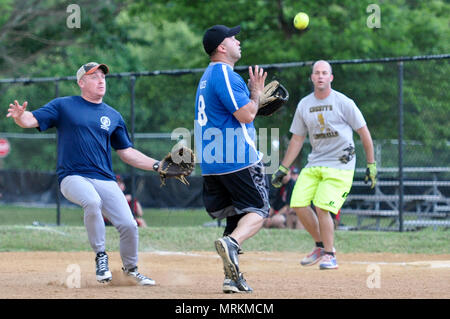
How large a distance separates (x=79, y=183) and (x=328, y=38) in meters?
13.0

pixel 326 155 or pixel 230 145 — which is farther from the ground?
pixel 230 145

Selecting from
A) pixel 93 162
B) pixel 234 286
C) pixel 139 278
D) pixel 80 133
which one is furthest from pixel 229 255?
pixel 80 133

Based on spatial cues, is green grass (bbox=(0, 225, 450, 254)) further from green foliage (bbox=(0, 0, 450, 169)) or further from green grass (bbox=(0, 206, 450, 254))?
green foliage (bbox=(0, 0, 450, 169))

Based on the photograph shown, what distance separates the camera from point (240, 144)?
6.20m

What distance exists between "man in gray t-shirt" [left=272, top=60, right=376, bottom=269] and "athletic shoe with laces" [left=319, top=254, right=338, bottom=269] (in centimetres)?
10

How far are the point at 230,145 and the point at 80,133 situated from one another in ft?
4.81

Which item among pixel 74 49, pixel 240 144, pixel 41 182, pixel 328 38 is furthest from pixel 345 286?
pixel 74 49

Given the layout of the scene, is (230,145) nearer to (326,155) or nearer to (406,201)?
(326,155)

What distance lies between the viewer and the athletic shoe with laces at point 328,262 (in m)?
8.53

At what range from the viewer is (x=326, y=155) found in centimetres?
891

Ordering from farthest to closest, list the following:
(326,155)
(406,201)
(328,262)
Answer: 1. (406,201)
2. (326,155)
3. (328,262)

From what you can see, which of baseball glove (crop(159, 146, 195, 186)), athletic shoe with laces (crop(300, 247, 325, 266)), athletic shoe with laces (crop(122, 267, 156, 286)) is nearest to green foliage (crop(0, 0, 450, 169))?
athletic shoe with laces (crop(300, 247, 325, 266))

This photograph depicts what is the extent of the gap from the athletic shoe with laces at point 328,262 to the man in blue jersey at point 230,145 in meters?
2.43

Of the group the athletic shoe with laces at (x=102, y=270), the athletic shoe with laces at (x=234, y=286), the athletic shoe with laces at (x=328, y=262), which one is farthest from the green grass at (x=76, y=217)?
the athletic shoe with laces at (x=234, y=286)
